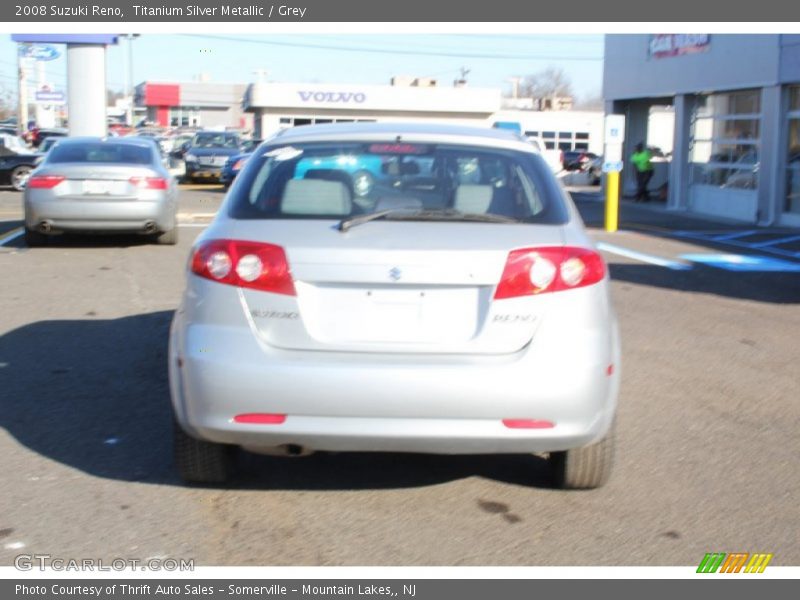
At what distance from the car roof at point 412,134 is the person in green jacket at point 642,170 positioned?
23600mm

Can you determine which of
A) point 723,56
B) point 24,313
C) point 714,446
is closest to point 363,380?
point 714,446

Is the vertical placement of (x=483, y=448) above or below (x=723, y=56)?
below

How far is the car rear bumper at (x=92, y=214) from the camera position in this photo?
1373cm

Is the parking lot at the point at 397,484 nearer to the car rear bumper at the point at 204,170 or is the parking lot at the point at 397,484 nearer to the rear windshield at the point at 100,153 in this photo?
the rear windshield at the point at 100,153

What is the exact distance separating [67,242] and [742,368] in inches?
399

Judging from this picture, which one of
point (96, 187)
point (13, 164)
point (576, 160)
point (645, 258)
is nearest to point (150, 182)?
point (96, 187)

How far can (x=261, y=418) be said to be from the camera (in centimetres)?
452

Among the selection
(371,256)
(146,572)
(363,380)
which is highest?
(371,256)

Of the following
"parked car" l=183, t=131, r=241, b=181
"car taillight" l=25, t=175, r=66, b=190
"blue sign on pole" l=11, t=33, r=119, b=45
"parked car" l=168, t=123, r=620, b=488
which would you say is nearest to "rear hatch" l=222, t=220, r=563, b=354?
"parked car" l=168, t=123, r=620, b=488

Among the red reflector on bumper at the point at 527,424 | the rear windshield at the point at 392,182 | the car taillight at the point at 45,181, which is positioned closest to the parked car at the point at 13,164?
the car taillight at the point at 45,181

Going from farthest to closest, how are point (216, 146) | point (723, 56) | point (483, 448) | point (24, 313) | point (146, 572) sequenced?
point (216, 146), point (723, 56), point (24, 313), point (483, 448), point (146, 572)

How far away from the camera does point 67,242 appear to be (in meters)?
15.1

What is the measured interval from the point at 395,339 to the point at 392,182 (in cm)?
112

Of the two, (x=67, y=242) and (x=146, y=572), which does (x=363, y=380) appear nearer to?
(x=146, y=572)
